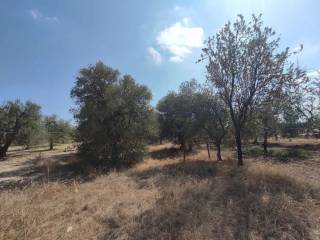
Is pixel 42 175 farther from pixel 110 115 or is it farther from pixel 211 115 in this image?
pixel 211 115

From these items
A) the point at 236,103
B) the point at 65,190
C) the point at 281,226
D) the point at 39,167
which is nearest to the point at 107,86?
the point at 39,167

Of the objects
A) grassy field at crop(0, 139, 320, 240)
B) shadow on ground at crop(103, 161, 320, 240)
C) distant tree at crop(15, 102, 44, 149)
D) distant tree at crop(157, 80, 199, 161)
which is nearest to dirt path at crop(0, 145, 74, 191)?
grassy field at crop(0, 139, 320, 240)

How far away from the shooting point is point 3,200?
6.24m

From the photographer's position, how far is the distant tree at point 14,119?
33875 mm

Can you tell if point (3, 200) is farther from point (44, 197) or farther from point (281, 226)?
point (281, 226)

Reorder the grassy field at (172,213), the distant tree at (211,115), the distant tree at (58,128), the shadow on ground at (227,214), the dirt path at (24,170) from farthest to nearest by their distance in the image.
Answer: the distant tree at (58,128)
the distant tree at (211,115)
the dirt path at (24,170)
the shadow on ground at (227,214)
the grassy field at (172,213)

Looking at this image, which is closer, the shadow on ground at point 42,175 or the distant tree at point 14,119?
the shadow on ground at point 42,175

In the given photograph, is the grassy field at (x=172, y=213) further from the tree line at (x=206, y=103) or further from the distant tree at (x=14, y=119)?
the distant tree at (x=14, y=119)

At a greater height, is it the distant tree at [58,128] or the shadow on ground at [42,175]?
the distant tree at [58,128]

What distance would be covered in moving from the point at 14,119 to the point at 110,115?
20508 mm

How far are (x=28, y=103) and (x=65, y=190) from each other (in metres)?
31.6

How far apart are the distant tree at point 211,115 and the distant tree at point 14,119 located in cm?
2693

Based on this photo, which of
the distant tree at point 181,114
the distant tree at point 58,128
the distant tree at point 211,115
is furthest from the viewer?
the distant tree at point 58,128

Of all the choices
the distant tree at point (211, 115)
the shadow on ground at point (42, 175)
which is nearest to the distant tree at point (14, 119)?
the shadow on ground at point (42, 175)
